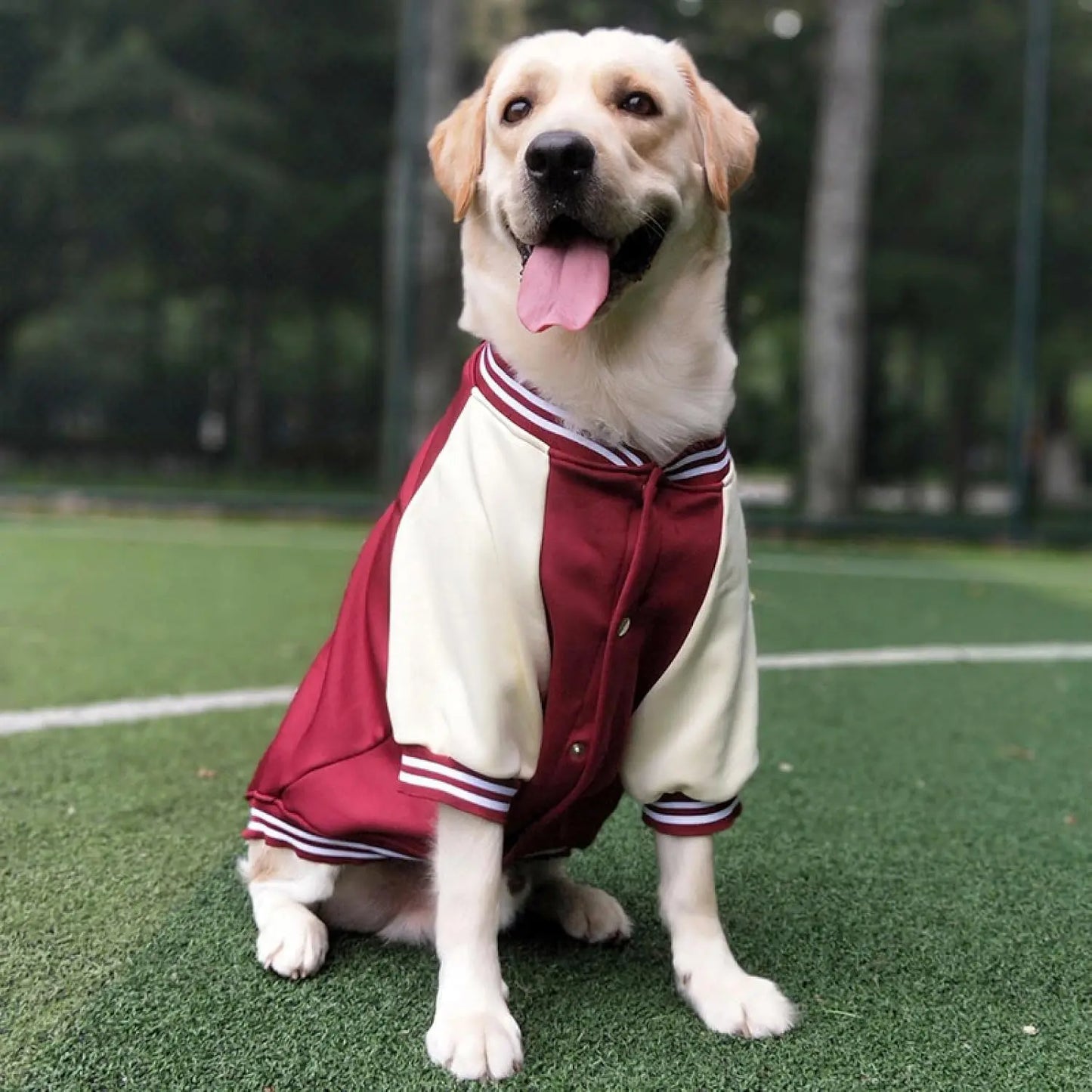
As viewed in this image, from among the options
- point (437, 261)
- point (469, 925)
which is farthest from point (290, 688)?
point (437, 261)

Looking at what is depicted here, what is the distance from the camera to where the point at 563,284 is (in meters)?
1.87

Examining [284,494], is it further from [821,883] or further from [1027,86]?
[821,883]

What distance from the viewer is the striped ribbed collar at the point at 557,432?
180 centimetres

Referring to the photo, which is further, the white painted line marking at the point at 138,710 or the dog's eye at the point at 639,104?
the white painted line marking at the point at 138,710

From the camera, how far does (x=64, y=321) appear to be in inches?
430

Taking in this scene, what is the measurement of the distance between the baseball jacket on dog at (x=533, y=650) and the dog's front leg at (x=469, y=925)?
0.06 meters

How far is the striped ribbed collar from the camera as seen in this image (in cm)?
180

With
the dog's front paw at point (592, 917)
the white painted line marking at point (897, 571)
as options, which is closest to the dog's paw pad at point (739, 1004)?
the dog's front paw at point (592, 917)

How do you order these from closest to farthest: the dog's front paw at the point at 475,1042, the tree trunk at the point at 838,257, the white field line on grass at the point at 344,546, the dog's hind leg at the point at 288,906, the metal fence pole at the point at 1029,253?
the dog's front paw at the point at 475,1042
the dog's hind leg at the point at 288,906
the white field line on grass at the point at 344,546
the metal fence pole at the point at 1029,253
the tree trunk at the point at 838,257

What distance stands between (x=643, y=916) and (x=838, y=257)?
8875 mm

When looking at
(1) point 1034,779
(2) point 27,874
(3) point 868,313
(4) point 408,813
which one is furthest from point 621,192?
(3) point 868,313

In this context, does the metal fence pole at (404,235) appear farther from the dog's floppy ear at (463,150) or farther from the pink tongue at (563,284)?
the pink tongue at (563,284)

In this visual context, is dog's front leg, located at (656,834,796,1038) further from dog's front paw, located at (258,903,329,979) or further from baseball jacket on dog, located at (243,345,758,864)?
dog's front paw, located at (258,903,329,979)

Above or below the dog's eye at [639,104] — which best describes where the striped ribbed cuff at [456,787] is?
below
